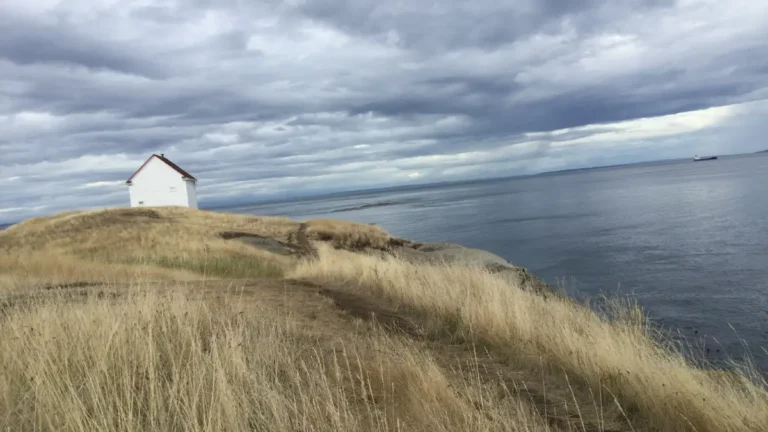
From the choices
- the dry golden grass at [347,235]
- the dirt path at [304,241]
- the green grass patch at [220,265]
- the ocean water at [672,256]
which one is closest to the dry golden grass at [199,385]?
the ocean water at [672,256]

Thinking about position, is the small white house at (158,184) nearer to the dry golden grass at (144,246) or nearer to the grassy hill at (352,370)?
the dry golden grass at (144,246)

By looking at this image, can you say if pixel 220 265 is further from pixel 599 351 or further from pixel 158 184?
pixel 158 184

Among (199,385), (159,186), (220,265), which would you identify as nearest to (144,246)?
(220,265)

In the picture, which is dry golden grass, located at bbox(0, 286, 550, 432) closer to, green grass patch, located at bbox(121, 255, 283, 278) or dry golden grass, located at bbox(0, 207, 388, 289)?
dry golden grass, located at bbox(0, 207, 388, 289)

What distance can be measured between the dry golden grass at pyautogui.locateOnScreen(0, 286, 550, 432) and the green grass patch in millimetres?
13955

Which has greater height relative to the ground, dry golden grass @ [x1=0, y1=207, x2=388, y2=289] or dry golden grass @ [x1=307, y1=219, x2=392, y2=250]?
dry golden grass @ [x1=0, y1=207, x2=388, y2=289]

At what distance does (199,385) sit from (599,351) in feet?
15.2

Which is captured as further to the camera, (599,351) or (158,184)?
(158,184)

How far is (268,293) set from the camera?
11977 mm

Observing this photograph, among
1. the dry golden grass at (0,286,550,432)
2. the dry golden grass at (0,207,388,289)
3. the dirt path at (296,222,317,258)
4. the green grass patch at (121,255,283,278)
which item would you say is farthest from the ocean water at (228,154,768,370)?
the dry golden grass at (0,207,388,289)

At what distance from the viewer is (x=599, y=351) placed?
653 centimetres

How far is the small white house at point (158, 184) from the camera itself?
56.1 meters

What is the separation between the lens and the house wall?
56.1 meters

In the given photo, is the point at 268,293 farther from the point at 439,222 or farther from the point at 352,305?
the point at 439,222
